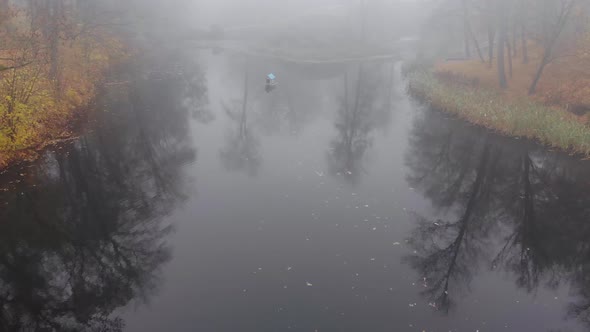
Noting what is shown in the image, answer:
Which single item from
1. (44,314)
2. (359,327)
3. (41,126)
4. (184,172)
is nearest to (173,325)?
(44,314)

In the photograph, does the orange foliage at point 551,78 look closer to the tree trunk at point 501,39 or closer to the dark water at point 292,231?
the tree trunk at point 501,39

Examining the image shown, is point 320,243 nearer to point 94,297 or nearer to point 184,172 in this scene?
point 94,297

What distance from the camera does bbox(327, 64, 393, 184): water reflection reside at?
20172 mm

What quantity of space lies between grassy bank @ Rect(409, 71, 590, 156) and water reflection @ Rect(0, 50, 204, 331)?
18435 millimetres

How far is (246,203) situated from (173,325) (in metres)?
6.60

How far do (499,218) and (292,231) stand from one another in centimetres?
829

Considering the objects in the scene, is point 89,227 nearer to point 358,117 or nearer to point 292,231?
point 292,231

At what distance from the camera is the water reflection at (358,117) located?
66.2ft

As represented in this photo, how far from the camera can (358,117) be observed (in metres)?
28.9

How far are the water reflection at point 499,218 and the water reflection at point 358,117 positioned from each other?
2.92 meters

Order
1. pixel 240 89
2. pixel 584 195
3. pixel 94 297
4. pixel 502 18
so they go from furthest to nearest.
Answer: pixel 240 89 → pixel 502 18 → pixel 584 195 → pixel 94 297

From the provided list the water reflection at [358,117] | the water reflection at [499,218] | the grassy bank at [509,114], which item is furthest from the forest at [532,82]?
the water reflection at [358,117]

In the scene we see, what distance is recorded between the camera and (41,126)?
19969 mm

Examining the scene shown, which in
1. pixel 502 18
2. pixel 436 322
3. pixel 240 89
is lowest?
pixel 436 322
